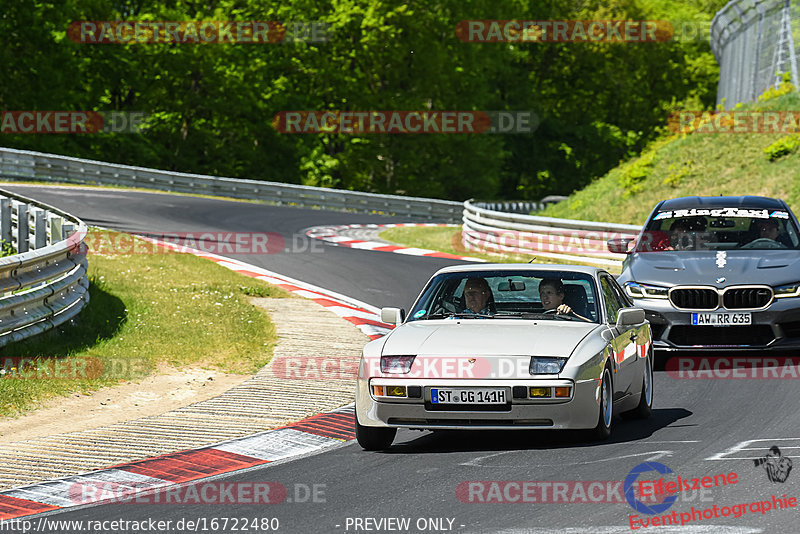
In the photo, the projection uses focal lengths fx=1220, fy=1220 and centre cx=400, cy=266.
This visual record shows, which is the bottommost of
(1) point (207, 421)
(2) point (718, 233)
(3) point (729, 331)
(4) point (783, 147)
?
(1) point (207, 421)

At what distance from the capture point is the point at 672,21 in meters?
78.1

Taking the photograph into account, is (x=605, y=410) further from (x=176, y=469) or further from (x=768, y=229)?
(x=768, y=229)

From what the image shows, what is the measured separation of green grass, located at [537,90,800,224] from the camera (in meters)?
29.7

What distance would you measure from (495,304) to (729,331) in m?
3.49

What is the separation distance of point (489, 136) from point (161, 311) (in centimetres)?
5440

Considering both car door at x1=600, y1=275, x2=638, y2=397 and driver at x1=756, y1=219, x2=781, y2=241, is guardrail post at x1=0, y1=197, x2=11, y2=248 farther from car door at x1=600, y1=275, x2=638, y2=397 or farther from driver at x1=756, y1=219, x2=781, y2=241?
car door at x1=600, y1=275, x2=638, y2=397

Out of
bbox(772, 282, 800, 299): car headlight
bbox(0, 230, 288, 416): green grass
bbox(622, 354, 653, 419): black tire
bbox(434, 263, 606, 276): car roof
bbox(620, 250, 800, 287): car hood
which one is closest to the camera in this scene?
bbox(434, 263, 606, 276): car roof

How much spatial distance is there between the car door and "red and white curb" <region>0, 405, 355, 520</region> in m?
2.06

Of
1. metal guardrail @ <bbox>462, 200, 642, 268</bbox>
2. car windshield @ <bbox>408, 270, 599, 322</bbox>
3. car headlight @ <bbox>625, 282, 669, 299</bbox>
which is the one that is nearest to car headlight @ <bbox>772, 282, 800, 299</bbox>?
car headlight @ <bbox>625, 282, 669, 299</bbox>

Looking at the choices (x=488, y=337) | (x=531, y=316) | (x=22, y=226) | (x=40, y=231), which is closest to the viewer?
(x=488, y=337)

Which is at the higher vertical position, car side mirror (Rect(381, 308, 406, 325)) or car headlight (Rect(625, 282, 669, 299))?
car side mirror (Rect(381, 308, 406, 325))

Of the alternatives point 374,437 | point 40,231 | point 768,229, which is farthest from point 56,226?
point 374,437

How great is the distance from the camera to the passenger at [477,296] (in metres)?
9.38

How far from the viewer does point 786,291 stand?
12.1m
